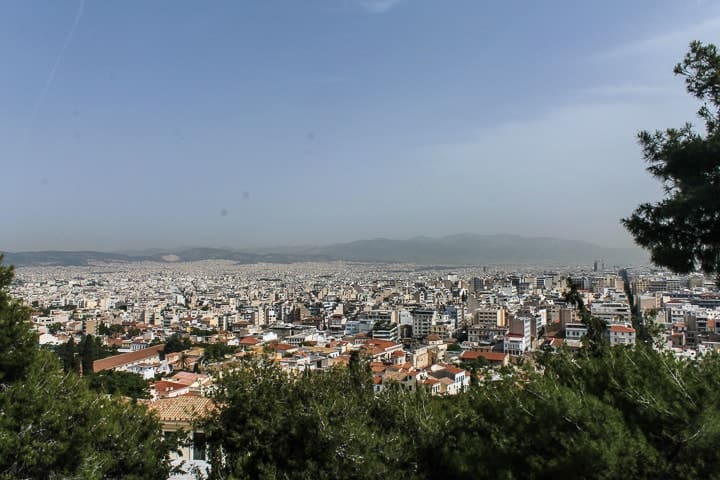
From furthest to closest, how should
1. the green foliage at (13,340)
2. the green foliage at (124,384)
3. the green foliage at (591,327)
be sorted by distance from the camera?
the green foliage at (124,384)
the green foliage at (591,327)
the green foliage at (13,340)

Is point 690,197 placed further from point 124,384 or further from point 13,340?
point 124,384

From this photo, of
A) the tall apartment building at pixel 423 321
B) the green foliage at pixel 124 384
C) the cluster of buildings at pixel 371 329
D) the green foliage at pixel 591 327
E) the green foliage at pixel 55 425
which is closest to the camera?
the green foliage at pixel 55 425

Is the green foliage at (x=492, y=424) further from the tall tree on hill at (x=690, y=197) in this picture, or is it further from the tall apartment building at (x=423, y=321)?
the tall apartment building at (x=423, y=321)

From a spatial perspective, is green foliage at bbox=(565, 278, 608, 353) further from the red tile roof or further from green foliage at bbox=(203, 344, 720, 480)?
the red tile roof

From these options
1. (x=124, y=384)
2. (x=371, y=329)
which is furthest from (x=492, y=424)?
(x=371, y=329)

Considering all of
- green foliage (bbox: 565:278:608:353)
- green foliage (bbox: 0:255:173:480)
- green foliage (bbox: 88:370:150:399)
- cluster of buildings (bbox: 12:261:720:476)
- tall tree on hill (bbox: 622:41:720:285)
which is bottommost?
cluster of buildings (bbox: 12:261:720:476)


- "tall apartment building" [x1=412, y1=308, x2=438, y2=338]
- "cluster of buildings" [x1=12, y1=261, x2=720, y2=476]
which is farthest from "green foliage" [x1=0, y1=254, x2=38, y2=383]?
"tall apartment building" [x1=412, y1=308, x2=438, y2=338]

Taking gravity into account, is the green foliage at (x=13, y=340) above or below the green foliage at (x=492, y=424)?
above

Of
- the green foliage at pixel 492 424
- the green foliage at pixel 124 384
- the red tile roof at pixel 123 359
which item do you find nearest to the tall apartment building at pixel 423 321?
the red tile roof at pixel 123 359

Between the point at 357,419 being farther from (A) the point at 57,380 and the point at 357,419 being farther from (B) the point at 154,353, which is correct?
(B) the point at 154,353

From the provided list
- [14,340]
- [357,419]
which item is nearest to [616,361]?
[357,419]
